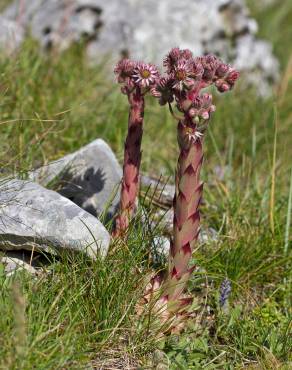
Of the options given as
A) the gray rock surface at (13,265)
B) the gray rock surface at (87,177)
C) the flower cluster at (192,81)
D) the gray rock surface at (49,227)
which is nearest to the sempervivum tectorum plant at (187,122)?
the flower cluster at (192,81)

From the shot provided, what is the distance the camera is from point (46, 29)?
5949 mm

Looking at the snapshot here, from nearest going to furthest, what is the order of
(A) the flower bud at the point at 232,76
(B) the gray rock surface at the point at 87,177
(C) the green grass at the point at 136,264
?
(C) the green grass at the point at 136,264
(A) the flower bud at the point at 232,76
(B) the gray rock surface at the point at 87,177

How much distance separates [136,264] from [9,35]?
306 cm

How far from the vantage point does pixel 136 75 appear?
2980mm

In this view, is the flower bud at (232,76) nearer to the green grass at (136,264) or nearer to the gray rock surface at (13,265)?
the green grass at (136,264)

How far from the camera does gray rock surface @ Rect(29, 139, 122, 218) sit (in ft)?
12.0

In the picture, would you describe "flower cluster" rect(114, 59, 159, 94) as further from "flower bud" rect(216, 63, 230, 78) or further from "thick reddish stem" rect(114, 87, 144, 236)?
"flower bud" rect(216, 63, 230, 78)

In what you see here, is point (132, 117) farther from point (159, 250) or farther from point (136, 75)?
point (159, 250)

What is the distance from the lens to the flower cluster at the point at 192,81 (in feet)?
8.85

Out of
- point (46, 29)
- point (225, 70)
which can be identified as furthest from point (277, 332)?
point (46, 29)

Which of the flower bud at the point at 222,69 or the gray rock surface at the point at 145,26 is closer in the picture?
the flower bud at the point at 222,69

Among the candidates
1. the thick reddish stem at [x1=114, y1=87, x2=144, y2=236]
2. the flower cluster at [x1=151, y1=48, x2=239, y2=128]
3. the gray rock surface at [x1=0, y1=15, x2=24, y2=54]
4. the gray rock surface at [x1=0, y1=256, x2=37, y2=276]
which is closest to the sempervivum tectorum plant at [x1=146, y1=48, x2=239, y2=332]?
the flower cluster at [x1=151, y1=48, x2=239, y2=128]

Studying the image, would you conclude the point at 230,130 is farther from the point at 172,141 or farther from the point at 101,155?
the point at 101,155

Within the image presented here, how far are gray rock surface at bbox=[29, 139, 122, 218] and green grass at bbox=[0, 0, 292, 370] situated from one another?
17cm
